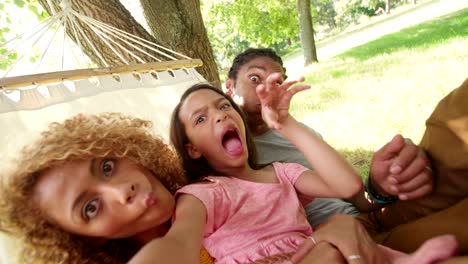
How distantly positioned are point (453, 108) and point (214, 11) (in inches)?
408

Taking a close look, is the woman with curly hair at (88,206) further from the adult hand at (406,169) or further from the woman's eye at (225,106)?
the woman's eye at (225,106)

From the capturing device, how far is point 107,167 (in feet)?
4.17

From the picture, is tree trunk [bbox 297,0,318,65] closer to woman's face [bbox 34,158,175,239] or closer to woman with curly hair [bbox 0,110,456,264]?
woman with curly hair [bbox 0,110,456,264]

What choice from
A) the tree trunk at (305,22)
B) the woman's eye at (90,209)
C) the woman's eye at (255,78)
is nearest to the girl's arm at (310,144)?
the woman's eye at (90,209)

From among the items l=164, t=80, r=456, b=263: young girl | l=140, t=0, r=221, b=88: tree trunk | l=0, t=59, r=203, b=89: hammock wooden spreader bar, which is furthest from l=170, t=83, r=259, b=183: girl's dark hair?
l=140, t=0, r=221, b=88: tree trunk

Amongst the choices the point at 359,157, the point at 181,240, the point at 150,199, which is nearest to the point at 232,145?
the point at 150,199

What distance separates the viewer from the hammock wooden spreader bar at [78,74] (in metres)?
1.71

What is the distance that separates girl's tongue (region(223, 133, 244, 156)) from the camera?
4.97ft

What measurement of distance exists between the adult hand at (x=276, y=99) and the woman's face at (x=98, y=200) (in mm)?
447

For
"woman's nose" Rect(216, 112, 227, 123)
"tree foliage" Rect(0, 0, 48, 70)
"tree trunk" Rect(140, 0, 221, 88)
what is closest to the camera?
"woman's nose" Rect(216, 112, 227, 123)

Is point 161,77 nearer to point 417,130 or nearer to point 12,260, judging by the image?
point 12,260

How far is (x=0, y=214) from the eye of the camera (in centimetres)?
132

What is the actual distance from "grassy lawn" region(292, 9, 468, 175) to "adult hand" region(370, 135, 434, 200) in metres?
1.79

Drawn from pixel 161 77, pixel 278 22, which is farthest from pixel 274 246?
pixel 278 22
